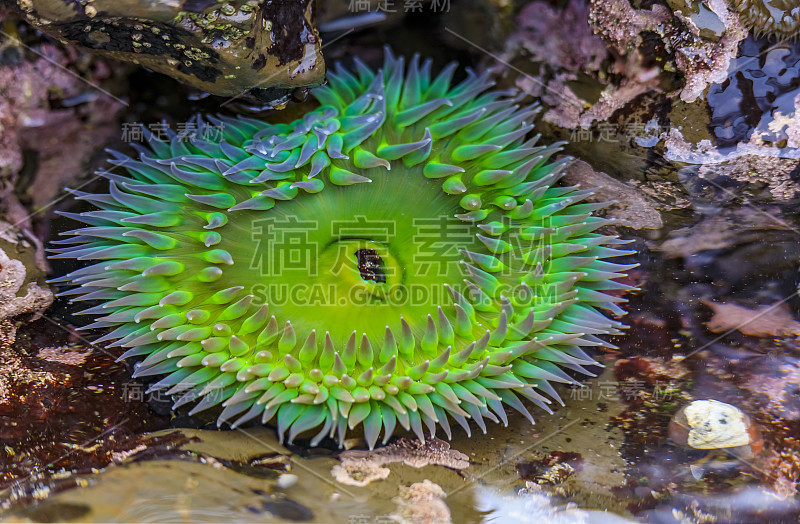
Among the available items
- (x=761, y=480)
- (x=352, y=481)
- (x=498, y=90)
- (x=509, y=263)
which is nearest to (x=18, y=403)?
(x=352, y=481)

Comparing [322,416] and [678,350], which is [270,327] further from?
[678,350]

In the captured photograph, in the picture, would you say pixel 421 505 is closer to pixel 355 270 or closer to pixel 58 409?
pixel 355 270

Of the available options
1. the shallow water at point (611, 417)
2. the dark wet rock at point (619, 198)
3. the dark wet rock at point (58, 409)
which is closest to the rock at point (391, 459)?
the shallow water at point (611, 417)

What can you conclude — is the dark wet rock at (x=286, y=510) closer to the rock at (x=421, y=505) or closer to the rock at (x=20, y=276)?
the rock at (x=421, y=505)

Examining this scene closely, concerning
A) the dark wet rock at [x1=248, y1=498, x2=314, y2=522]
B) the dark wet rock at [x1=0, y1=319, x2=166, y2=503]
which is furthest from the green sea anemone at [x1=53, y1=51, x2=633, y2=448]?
the dark wet rock at [x1=248, y1=498, x2=314, y2=522]

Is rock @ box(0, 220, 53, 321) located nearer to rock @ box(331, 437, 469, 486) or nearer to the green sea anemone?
the green sea anemone

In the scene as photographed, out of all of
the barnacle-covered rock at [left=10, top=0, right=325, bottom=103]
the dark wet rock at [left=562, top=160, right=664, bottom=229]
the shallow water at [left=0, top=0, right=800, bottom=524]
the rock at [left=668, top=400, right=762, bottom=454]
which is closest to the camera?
the barnacle-covered rock at [left=10, top=0, right=325, bottom=103]
